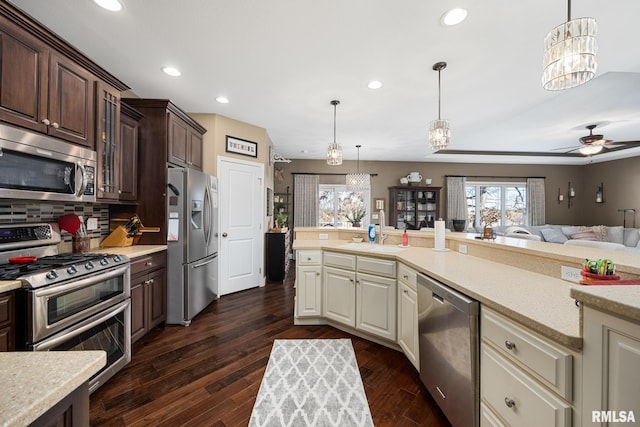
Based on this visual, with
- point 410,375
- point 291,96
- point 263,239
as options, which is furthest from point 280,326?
point 291,96

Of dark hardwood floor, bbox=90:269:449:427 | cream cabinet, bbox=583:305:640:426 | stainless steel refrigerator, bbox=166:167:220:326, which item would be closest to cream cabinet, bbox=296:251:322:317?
dark hardwood floor, bbox=90:269:449:427

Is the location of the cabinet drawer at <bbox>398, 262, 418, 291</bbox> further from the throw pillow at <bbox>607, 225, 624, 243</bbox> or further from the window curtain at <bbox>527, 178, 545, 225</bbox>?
the window curtain at <bbox>527, 178, 545, 225</bbox>

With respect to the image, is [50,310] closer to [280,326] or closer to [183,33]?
[280,326]

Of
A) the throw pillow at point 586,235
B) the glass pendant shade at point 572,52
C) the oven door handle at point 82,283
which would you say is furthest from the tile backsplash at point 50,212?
the throw pillow at point 586,235

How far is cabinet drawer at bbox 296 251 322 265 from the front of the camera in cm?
279

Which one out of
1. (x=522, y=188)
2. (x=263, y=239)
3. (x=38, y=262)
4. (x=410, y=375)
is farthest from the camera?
(x=522, y=188)

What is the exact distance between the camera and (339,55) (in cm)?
229

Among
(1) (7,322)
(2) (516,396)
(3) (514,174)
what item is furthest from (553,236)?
(1) (7,322)

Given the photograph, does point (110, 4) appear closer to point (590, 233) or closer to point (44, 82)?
point (44, 82)

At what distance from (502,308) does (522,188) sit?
7.80 m

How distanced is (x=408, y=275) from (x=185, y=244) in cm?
233

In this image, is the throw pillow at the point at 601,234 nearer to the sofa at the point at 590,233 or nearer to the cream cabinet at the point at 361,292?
the sofa at the point at 590,233

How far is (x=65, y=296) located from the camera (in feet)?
5.22

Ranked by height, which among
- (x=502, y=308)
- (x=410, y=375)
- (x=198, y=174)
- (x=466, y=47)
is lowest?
(x=410, y=375)
